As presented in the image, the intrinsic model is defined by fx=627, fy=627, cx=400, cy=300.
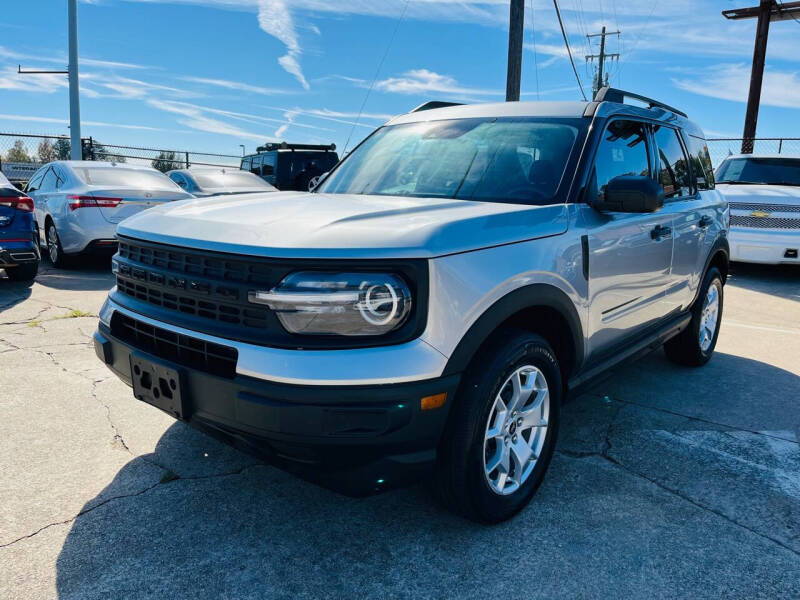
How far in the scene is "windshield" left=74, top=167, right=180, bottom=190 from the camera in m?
8.68

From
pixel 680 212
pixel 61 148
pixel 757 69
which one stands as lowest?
pixel 680 212

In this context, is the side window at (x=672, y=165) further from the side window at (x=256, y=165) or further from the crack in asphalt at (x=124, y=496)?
the side window at (x=256, y=165)

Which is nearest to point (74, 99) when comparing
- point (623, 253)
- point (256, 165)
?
point (256, 165)

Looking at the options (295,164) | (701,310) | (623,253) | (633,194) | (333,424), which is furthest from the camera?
(295,164)

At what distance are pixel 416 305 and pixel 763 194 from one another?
9250 millimetres

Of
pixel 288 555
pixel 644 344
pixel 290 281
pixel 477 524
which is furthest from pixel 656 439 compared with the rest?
pixel 290 281

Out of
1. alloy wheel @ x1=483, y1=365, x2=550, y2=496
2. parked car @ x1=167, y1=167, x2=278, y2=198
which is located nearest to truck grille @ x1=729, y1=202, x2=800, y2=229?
parked car @ x1=167, y1=167, x2=278, y2=198

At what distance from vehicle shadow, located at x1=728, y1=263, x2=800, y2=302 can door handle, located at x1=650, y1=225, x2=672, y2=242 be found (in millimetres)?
4934

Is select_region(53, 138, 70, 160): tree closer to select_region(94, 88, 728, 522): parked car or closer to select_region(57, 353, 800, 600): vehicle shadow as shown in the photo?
select_region(94, 88, 728, 522): parked car

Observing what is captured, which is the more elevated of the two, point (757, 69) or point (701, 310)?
point (757, 69)

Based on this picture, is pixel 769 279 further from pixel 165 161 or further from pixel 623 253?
pixel 165 161

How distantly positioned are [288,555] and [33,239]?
20.7ft

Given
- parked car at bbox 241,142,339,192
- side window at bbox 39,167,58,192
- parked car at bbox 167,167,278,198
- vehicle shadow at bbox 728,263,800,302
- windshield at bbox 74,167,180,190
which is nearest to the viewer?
windshield at bbox 74,167,180,190

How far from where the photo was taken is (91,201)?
26.9 feet
